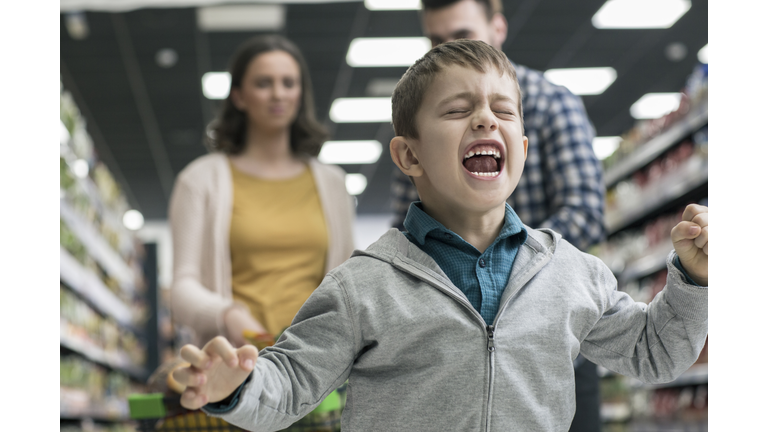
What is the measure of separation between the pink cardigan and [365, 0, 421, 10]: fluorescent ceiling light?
5.08 meters

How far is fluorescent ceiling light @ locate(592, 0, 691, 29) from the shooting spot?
6.98m

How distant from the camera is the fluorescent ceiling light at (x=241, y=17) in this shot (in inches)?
271

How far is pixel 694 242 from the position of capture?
94 centimetres

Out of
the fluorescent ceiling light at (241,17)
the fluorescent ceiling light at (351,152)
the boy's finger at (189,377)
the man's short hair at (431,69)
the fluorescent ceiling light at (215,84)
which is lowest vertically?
the boy's finger at (189,377)

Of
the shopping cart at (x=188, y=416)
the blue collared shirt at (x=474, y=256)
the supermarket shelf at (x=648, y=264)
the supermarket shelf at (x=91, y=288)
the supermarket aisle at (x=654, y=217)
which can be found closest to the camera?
the blue collared shirt at (x=474, y=256)

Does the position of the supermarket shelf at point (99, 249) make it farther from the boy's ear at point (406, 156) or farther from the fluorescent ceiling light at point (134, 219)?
the fluorescent ceiling light at point (134, 219)

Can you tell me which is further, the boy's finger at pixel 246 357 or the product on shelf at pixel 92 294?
the product on shelf at pixel 92 294

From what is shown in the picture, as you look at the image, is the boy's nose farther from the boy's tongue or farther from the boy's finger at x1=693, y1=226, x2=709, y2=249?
the boy's finger at x1=693, y1=226, x2=709, y2=249

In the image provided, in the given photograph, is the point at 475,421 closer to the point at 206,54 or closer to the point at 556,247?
the point at 556,247

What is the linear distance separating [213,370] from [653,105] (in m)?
9.99

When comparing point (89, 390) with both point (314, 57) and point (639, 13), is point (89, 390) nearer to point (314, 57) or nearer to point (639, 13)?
point (314, 57)

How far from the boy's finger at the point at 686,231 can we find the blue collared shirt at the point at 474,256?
21cm

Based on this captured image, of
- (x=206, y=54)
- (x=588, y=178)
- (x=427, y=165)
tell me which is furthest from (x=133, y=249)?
(x=427, y=165)

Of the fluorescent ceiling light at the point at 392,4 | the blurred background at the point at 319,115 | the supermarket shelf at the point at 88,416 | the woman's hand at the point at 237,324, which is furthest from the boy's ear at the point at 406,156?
the fluorescent ceiling light at the point at 392,4
